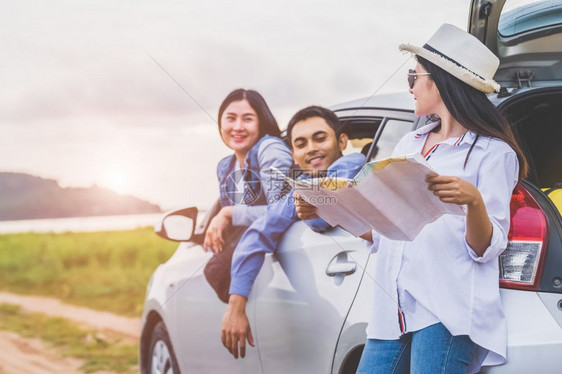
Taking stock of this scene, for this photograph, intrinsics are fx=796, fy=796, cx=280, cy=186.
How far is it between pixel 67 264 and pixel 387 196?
4.88 feet

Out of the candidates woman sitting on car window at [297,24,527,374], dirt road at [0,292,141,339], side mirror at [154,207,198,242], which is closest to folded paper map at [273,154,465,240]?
woman sitting on car window at [297,24,527,374]

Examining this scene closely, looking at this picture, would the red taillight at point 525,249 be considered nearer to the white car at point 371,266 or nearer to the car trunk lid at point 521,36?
the white car at point 371,266

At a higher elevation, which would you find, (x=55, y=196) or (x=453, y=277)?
(x=55, y=196)

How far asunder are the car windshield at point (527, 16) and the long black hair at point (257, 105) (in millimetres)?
800

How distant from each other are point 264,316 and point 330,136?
63 centimetres

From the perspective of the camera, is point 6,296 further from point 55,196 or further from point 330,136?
point 330,136

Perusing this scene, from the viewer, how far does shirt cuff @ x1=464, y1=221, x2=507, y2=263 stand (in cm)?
179

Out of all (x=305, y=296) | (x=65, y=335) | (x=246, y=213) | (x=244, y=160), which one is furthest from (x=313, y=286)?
(x=65, y=335)

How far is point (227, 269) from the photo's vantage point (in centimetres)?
278

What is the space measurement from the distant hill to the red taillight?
1.33 m

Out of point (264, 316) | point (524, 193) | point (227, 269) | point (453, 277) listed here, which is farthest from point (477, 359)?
point (227, 269)

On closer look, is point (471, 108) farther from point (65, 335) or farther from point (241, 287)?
point (65, 335)

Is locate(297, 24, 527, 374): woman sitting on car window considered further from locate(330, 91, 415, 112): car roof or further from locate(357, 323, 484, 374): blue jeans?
locate(330, 91, 415, 112): car roof

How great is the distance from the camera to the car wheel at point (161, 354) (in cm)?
323
